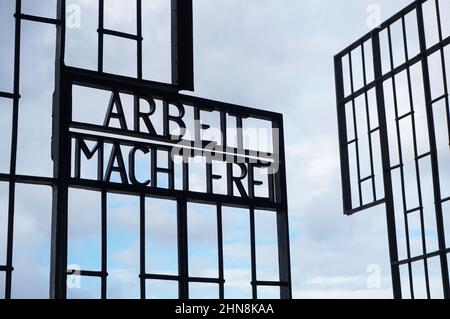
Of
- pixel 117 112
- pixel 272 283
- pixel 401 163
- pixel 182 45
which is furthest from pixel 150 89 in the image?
pixel 401 163

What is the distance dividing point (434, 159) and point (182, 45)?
463 centimetres

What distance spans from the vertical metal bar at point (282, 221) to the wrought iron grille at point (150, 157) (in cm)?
1

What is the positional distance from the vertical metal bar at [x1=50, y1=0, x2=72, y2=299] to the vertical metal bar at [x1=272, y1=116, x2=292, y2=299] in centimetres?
278

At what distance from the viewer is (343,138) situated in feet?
52.2

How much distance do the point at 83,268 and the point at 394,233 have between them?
6472mm

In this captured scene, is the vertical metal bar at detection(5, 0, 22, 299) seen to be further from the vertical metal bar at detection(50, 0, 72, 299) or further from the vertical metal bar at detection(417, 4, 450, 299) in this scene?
the vertical metal bar at detection(417, 4, 450, 299)

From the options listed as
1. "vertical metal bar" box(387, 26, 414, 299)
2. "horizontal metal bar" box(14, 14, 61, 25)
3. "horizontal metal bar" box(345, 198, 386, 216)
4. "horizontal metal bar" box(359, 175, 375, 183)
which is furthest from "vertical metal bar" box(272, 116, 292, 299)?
"horizontal metal bar" box(359, 175, 375, 183)

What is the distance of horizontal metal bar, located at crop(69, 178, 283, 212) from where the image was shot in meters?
9.55

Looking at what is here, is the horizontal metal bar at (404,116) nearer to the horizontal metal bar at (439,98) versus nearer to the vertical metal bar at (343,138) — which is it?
the horizontal metal bar at (439,98)

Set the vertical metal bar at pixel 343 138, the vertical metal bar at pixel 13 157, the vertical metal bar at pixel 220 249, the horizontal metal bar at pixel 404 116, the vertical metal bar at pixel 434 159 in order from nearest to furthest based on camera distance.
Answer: the vertical metal bar at pixel 13 157
the vertical metal bar at pixel 220 249
the vertical metal bar at pixel 434 159
the horizontal metal bar at pixel 404 116
the vertical metal bar at pixel 343 138

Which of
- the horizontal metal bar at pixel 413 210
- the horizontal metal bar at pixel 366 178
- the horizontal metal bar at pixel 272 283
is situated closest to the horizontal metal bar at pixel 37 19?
the horizontal metal bar at pixel 272 283

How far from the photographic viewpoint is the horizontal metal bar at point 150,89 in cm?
979

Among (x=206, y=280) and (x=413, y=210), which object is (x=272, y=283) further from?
(x=413, y=210)
